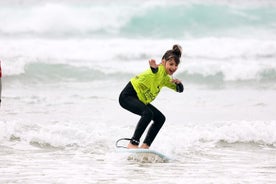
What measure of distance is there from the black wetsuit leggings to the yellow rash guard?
10 centimetres

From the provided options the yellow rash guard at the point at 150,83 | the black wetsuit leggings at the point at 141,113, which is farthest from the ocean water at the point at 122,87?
the yellow rash guard at the point at 150,83

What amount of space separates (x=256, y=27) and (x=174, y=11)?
4.55 m

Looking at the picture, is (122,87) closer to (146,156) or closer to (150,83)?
(146,156)

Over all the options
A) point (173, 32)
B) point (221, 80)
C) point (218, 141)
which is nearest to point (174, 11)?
point (173, 32)

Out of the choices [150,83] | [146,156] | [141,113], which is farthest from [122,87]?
[150,83]

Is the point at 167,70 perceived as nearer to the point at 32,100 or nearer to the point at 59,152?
the point at 59,152

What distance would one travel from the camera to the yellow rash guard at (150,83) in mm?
7836

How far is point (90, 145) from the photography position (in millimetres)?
9492

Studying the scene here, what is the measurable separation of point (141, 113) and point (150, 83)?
419 millimetres

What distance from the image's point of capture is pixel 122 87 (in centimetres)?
1783

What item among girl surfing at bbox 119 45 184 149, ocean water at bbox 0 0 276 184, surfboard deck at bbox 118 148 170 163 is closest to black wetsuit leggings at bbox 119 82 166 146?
girl surfing at bbox 119 45 184 149

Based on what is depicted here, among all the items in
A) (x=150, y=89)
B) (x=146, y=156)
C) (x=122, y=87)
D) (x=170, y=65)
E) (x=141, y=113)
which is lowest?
(x=122, y=87)

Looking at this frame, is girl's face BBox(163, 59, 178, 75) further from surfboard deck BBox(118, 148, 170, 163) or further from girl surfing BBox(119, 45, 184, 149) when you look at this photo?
surfboard deck BBox(118, 148, 170, 163)

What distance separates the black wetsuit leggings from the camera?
7.92m
